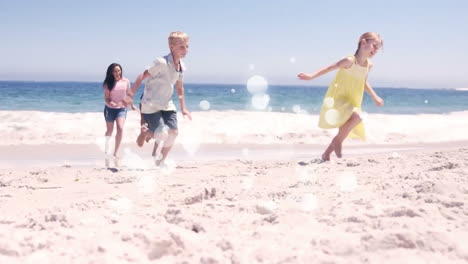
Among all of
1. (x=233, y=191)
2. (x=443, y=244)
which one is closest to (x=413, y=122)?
(x=233, y=191)

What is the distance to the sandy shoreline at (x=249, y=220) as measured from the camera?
214cm

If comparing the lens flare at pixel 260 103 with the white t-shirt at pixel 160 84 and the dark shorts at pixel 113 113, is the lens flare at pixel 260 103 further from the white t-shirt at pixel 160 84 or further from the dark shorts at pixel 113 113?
the white t-shirt at pixel 160 84

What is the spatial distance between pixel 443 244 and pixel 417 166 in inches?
97.4

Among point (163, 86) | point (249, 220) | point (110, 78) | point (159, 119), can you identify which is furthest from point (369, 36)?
point (249, 220)

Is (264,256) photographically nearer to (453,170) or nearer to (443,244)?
(443,244)

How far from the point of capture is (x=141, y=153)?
22.9ft

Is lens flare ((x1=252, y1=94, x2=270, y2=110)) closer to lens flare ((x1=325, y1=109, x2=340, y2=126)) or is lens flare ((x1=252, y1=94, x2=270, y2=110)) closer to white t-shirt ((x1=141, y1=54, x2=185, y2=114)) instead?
lens flare ((x1=325, y1=109, x2=340, y2=126))

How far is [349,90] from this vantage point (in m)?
5.50

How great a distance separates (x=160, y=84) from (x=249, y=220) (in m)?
2.94

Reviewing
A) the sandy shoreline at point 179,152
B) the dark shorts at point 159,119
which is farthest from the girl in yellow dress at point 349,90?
the dark shorts at point 159,119

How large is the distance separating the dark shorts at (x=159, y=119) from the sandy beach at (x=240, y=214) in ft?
1.67

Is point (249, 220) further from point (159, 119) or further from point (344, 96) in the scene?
point (344, 96)

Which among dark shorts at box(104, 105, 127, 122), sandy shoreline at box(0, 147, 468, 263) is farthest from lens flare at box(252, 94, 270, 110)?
sandy shoreline at box(0, 147, 468, 263)

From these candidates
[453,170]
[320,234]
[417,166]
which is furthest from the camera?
[417,166]
